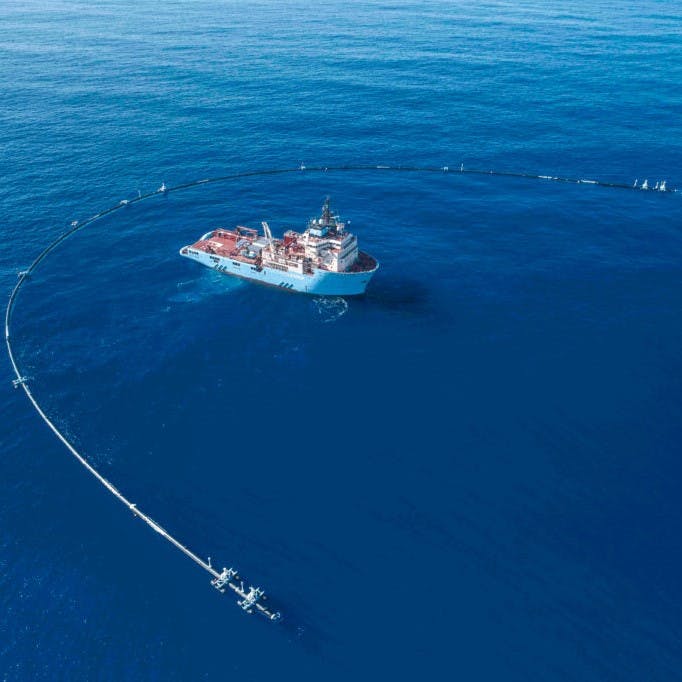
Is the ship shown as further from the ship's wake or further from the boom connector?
the boom connector

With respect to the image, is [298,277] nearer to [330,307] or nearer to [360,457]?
[330,307]

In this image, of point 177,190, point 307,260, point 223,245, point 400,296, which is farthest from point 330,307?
point 177,190

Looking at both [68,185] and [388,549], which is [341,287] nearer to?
[388,549]

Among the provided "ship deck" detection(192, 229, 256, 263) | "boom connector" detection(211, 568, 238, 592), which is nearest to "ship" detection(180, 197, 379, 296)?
"ship deck" detection(192, 229, 256, 263)

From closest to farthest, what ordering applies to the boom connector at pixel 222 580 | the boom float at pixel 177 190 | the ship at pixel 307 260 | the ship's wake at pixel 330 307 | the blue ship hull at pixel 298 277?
the boom float at pixel 177 190, the boom connector at pixel 222 580, the ship's wake at pixel 330 307, the blue ship hull at pixel 298 277, the ship at pixel 307 260

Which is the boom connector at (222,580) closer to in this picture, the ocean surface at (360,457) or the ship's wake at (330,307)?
the ocean surface at (360,457)

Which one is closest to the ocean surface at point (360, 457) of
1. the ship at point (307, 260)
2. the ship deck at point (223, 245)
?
the ship at point (307, 260)

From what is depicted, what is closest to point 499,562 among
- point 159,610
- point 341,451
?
point 341,451
